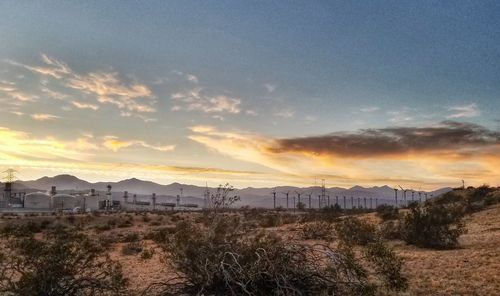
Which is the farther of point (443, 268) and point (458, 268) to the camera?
point (443, 268)

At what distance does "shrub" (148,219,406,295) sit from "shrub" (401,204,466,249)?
878cm

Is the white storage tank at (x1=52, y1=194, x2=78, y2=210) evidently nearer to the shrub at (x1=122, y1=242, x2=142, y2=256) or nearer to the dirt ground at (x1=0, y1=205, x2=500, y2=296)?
the shrub at (x1=122, y1=242, x2=142, y2=256)

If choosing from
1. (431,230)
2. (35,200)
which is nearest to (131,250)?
(431,230)

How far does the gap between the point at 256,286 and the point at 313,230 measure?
15541 millimetres

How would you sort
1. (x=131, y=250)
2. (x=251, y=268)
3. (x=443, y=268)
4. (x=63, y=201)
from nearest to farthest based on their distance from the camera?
(x=251, y=268) < (x=443, y=268) < (x=131, y=250) < (x=63, y=201)

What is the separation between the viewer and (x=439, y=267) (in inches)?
535

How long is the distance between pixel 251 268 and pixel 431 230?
12.9 meters

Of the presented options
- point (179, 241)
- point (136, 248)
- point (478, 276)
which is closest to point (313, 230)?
point (136, 248)

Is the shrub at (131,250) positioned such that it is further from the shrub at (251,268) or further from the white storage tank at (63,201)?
the white storage tank at (63,201)

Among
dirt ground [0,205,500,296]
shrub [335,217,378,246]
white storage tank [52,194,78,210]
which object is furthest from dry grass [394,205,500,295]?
white storage tank [52,194,78,210]

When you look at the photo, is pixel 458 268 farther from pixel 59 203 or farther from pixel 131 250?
pixel 59 203

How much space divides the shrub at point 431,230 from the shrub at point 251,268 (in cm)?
878

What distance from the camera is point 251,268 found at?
9.02m

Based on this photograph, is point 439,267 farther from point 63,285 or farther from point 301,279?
point 63,285
